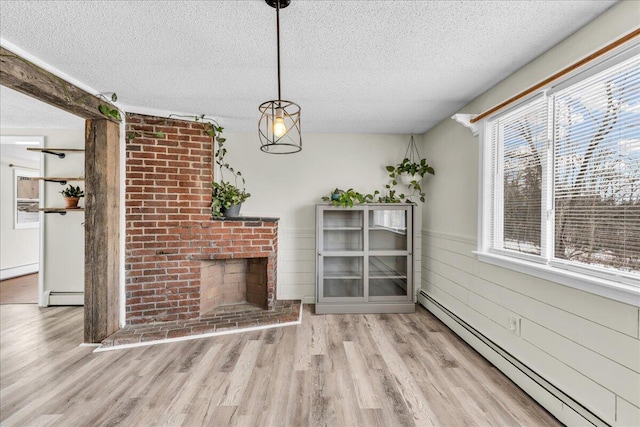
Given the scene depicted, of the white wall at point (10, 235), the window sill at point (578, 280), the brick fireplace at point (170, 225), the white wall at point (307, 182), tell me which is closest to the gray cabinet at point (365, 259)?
the white wall at point (307, 182)

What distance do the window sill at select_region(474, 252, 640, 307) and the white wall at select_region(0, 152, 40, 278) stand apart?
23.0 ft

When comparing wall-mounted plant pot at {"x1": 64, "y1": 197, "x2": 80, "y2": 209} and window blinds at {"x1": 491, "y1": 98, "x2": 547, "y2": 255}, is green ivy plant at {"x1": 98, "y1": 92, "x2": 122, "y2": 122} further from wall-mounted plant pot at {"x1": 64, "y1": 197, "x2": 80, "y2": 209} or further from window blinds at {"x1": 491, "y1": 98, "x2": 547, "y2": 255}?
window blinds at {"x1": 491, "y1": 98, "x2": 547, "y2": 255}

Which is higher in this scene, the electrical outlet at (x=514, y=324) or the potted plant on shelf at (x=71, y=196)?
the potted plant on shelf at (x=71, y=196)

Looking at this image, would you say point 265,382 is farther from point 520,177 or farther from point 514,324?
point 520,177

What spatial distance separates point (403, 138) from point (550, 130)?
216 centimetres

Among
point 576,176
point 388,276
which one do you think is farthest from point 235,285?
point 576,176

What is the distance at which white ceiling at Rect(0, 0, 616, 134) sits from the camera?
5.02ft

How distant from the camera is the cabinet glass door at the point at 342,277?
11.9 feet

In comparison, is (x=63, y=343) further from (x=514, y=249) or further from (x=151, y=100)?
(x=514, y=249)

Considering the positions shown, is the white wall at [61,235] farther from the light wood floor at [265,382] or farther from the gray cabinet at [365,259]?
the gray cabinet at [365,259]

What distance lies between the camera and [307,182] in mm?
Result: 3949

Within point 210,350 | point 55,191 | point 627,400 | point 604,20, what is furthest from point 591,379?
point 55,191

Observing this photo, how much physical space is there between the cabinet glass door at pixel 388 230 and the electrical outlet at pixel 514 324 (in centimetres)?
150

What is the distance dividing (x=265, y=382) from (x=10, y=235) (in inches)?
234
